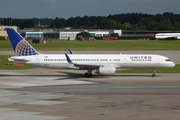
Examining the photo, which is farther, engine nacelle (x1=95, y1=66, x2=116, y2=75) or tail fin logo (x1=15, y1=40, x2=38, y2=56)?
tail fin logo (x1=15, y1=40, x2=38, y2=56)

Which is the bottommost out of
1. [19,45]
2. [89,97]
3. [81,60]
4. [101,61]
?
[89,97]

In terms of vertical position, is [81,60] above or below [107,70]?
above

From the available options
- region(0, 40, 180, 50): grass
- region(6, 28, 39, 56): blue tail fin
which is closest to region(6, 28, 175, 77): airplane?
region(6, 28, 39, 56): blue tail fin

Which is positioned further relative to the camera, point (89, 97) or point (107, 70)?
point (107, 70)

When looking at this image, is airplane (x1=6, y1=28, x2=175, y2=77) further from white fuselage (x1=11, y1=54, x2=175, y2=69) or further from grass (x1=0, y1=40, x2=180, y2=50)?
grass (x1=0, y1=40, x2=180, y2=50)

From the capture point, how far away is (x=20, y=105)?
31188 mm

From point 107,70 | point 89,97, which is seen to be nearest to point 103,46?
point 107,70

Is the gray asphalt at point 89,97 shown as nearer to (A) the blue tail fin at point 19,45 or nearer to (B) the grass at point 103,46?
(A) the blue tail fin at point 19,45

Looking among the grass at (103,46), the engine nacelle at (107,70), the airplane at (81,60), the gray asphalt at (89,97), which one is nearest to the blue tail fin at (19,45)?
the airplane at (81,60)

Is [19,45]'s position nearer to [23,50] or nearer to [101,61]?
[23,50]

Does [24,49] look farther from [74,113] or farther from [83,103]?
[74,113]

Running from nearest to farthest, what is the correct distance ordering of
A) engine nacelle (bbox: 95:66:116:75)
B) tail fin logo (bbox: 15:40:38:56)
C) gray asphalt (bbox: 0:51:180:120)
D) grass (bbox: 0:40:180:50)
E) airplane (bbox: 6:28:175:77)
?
gray asphalt (bbox: 0:51:180:120)
engine nacelle (bbox: 95:66:116:75)
airplane (bbox: 6:28:175:77)
tail fin logo (bbox: 15:40:38:56)
grass (bbox: 0:40:180:50)

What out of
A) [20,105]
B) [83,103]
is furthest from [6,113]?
[83,103]

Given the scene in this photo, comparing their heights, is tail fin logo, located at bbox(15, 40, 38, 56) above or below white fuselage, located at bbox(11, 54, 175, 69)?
above
